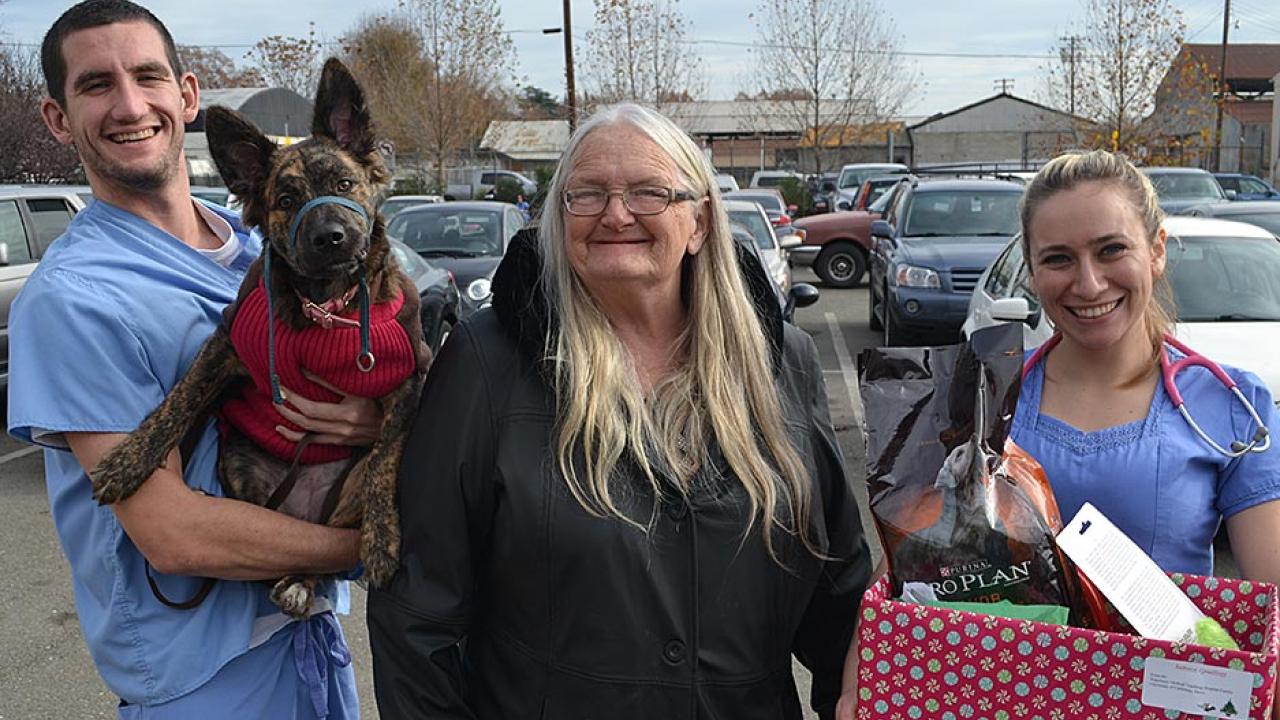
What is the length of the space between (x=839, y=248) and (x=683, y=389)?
670 inches

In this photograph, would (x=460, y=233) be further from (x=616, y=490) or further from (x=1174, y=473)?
(x=1174, y=473)

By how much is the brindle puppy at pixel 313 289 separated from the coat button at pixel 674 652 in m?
0.62

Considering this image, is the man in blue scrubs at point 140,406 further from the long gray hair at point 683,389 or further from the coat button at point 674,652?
the coat button at point 674,652

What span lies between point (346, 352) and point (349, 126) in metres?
0.60

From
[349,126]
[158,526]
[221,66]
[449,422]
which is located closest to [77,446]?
[158,526]

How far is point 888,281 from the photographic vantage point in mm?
11883

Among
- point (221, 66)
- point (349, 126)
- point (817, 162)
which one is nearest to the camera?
point (349, 126)

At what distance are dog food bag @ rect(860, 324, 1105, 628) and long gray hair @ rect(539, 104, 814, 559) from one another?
0.87 ft

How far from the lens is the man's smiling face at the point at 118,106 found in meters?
2.24

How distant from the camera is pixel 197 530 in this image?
2.14 meters

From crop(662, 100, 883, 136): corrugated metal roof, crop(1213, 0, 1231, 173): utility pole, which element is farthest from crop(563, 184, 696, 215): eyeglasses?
crop(1213, 0, 1231, 173): utility pole

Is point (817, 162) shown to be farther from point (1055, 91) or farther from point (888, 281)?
point (888, 281)

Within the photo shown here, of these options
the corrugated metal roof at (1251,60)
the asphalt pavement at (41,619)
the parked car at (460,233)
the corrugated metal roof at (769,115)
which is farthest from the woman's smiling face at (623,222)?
the corrugated metal roof at (1251,60)

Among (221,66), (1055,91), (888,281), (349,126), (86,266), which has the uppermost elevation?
(221,66)
